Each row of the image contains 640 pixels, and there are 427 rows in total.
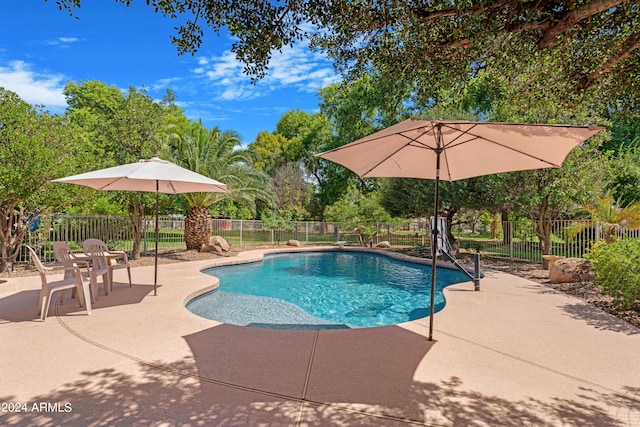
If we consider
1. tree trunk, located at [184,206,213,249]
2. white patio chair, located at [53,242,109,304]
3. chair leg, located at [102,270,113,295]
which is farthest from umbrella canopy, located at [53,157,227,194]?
tree trunk, located at [184,206,213,249]

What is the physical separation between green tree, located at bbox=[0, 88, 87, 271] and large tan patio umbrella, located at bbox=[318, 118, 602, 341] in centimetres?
774

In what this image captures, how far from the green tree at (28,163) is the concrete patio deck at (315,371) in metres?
4.15

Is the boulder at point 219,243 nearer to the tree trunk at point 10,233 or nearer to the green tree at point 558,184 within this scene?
the tree trunk at point 10,233

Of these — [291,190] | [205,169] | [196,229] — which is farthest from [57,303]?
[291,190]

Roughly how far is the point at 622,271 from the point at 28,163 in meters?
11.8

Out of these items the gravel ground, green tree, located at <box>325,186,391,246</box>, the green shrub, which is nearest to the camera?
the green shrub

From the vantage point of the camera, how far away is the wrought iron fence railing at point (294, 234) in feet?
36.0

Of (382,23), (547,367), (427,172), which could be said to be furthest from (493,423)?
(382,23)

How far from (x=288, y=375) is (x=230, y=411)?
706 millimetres

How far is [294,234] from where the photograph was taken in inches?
832

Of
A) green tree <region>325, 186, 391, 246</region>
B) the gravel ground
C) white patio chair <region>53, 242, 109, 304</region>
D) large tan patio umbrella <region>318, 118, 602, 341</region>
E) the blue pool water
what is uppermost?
large tan patio umbrella <region>318, 118, 602, 341</region>

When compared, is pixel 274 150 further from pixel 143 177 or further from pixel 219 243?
pixel 143 177

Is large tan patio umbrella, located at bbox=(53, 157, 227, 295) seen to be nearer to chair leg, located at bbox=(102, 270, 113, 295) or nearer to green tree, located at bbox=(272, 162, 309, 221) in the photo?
chair leg, located at bbox=(102, 270, 113, 295)

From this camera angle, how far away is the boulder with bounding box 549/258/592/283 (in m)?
7.70
